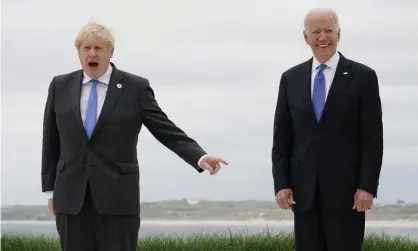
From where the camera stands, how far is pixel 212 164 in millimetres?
4680

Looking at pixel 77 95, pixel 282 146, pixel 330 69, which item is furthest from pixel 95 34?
pixel 330 69

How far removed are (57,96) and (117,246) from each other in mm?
979

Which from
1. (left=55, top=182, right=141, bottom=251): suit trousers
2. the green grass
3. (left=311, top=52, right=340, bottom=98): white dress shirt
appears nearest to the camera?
(left=55, top=182, right=141, bottom=251): suit trousers

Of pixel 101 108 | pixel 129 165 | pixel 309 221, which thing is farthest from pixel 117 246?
pixel 309 221

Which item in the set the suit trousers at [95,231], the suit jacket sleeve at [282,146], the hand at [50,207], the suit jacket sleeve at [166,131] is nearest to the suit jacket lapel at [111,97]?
the suit jacket sleeve at [166,131]

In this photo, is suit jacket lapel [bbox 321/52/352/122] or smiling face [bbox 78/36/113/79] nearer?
smiling face [bbox 78/36/113/79]

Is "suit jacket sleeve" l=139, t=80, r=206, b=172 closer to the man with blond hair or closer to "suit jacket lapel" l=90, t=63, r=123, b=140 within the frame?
the man with blond hair

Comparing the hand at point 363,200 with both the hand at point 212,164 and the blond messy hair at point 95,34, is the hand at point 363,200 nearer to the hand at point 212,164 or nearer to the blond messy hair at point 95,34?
the hand at point 212,164

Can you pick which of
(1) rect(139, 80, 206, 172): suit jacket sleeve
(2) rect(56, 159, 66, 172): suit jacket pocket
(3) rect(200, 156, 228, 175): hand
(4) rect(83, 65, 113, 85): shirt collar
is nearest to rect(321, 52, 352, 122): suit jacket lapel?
(3) rect(200, 156, 228, 175): hand

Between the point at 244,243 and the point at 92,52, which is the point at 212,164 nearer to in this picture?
the point at 92,52

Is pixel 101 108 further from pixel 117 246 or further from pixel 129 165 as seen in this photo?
pixel 117 246

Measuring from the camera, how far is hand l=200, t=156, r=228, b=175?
15.3ft

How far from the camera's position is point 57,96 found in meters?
4.92

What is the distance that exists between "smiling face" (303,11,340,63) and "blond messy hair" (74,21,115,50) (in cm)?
115
